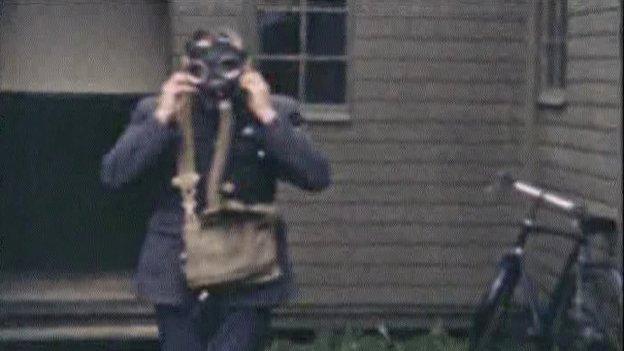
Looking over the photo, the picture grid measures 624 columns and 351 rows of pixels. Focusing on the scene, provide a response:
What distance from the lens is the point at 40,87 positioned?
10688 mm

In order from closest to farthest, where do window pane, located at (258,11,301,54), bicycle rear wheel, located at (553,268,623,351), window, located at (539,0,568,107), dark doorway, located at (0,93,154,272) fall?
bicycle rear wheel, located at (553,268,623,351)
window, located at (539,0,568,107)
window pane, located at (258,11,301,54)
dark doorway, located at (0,93,154,272)

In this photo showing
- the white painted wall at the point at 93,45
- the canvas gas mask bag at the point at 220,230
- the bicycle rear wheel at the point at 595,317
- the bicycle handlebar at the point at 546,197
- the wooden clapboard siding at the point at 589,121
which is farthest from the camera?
the white painted wall at the point at 93,45

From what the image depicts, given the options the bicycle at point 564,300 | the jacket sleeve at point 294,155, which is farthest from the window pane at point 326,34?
the jacket sleeve at point 294,155

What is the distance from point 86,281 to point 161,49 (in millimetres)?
1780

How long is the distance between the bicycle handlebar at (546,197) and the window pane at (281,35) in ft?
6.78

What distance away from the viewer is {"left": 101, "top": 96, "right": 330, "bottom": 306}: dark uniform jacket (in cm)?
555

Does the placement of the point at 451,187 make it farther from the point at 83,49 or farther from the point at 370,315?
the point at 83,49

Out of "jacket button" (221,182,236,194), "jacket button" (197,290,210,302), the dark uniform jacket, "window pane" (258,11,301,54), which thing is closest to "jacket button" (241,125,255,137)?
the dark uniform jacket

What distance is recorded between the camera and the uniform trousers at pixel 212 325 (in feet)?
18.2

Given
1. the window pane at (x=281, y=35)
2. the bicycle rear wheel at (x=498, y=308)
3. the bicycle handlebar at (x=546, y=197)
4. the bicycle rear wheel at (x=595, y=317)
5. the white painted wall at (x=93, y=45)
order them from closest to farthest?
1. the bicycle rear wheel at (x=595, y=317)
2. the bicycle handlebar at (x=546, y=197)
3. the bicycle rear wheel at (x=498, y=308)
4. the window pane at (x=281, y=35)
5. the white painted wall at (x=93, y=45)

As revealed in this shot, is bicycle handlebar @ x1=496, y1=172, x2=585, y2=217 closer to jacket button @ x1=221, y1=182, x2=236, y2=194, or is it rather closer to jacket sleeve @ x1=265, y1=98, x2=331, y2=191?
jacket sleeve @ x1=265, y1=98, x2=331, y2=191

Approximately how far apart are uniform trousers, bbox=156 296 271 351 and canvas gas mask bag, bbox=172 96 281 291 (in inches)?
4.2

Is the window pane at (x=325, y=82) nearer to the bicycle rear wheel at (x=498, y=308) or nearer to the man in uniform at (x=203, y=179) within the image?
the bicycle rear wheel at (x=498, y=308)

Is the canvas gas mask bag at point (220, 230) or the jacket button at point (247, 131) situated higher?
the jacket button at point (247, 131)
